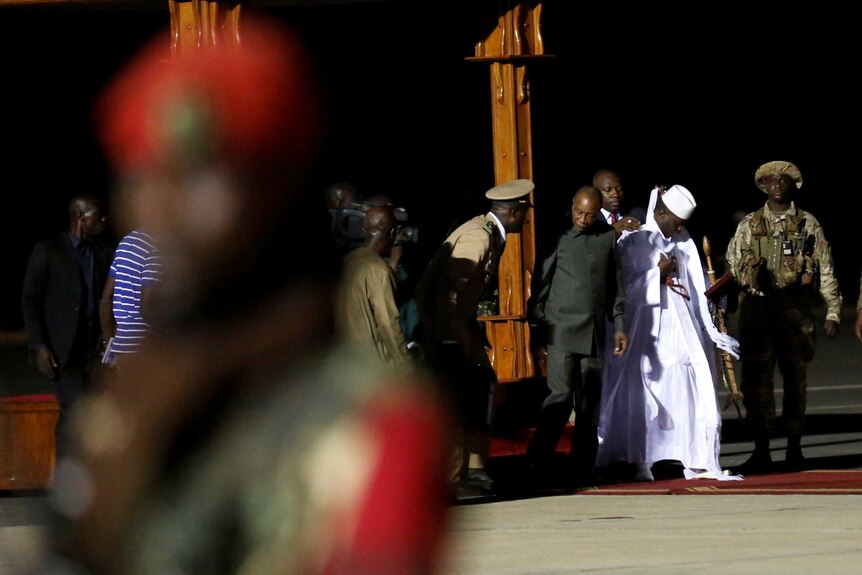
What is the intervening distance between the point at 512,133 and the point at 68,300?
3515 mm

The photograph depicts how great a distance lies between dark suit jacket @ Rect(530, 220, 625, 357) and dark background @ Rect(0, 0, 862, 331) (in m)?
15.6

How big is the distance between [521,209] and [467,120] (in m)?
18.8

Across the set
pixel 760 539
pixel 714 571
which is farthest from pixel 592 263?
pixel 714 571

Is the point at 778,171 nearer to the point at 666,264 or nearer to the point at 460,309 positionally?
the point at 666,264

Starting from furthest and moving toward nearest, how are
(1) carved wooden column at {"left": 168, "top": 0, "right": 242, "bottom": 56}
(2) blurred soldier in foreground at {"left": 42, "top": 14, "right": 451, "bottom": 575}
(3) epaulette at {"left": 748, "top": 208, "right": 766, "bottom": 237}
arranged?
(1) carved wooden column at {"left": 168, "top": 0, "right": 242, "bottom": 56}, (3) epaulette at {"left": 748, "top": 208, "right": 766, "bottom": 237}, (2) blurred soldier in foreground at {"left": 42, "top": 14, "right": 451, "bottom": 575}

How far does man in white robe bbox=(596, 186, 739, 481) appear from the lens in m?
11.5

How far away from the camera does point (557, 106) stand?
30219 millimetres

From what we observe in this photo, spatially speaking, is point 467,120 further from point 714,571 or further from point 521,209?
point 714,571

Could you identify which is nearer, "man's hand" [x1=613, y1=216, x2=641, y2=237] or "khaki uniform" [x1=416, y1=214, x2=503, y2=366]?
"khaki uniform" [x1=416, y1=214, x2=503, y2=366]

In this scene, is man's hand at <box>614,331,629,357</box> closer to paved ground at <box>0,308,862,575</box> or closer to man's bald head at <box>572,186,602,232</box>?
man's bald head at <box>572,186,602,232</box>

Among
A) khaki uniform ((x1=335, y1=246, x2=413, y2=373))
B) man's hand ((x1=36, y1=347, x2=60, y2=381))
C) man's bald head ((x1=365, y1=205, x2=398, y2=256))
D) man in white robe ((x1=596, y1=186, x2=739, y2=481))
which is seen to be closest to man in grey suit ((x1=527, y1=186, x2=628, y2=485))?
man in white robe ((x1=596, y1=186, x2=739, y2=481))

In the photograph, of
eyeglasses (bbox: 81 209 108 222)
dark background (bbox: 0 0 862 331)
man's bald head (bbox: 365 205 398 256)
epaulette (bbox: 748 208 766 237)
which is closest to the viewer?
man's bald head (bbox: 365 205 398 256)

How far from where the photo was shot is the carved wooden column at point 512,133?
1249cm

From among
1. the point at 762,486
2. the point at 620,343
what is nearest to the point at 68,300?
the point at 620,343
